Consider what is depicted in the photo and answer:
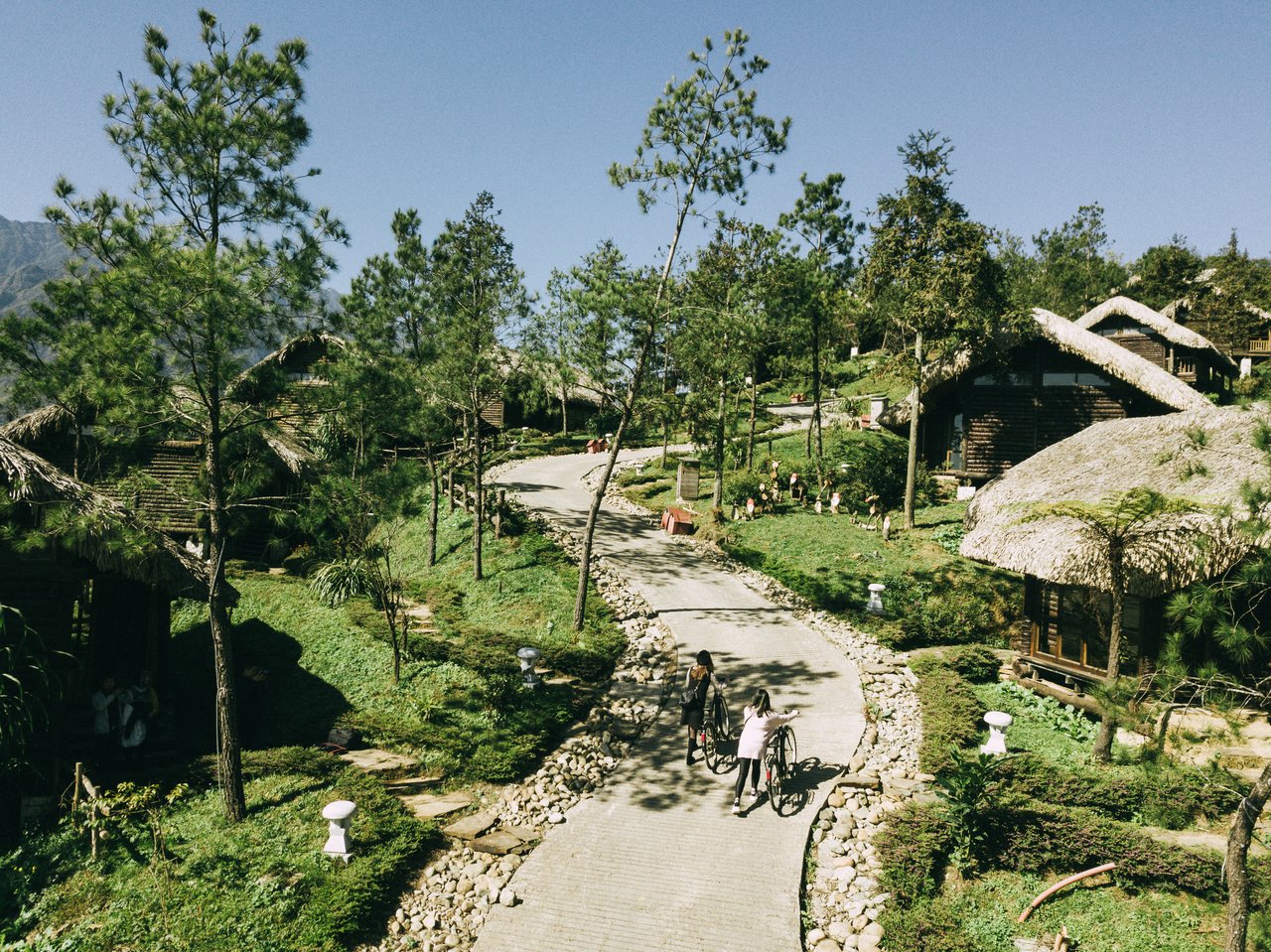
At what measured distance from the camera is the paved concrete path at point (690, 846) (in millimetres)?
8023

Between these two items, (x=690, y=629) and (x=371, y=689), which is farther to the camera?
(x=690, y=629)

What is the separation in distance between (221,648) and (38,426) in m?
17.7

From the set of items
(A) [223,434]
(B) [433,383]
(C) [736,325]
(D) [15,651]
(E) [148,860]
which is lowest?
(E) [148,860]

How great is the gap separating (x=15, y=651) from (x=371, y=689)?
6.15 m

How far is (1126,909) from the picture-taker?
830 cm

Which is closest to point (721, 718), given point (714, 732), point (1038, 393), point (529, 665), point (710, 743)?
point (710, 743)

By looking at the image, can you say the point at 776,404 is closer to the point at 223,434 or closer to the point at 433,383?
the point at 433,383

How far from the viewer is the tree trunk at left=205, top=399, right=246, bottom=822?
9805 millimetres

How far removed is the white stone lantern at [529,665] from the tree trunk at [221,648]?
516cm

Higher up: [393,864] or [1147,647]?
[1147,647]

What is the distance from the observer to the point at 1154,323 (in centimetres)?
3841

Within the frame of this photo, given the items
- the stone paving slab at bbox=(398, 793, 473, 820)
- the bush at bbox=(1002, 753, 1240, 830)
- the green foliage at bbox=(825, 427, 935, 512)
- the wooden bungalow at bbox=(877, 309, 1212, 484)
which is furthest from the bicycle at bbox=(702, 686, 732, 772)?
the wooden bungalow at bbox=(877, 309, 1212, 484)

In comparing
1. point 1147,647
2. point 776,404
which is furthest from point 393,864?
point 776,404

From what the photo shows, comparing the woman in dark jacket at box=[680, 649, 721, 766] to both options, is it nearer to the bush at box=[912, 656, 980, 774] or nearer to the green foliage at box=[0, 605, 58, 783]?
the bush at box=[912, 656, 980, 774]
